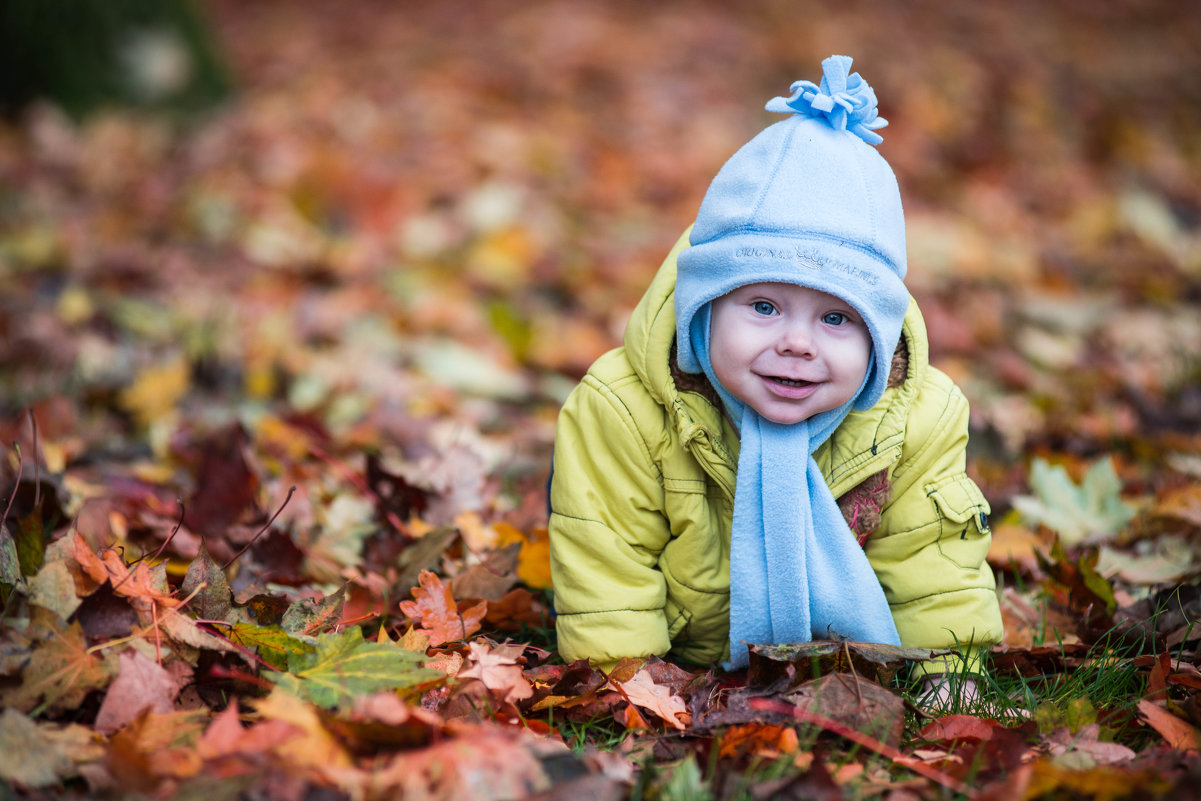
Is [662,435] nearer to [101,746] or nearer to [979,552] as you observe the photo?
[979,552]

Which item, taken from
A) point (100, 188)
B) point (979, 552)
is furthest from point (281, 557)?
point (100, 188)

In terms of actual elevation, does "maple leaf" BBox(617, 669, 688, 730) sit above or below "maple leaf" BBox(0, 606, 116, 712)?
below

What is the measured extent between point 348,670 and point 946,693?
1.13m

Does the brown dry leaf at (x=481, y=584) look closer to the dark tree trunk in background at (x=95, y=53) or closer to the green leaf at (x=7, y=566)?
the green leaf at (x=7, y=566)

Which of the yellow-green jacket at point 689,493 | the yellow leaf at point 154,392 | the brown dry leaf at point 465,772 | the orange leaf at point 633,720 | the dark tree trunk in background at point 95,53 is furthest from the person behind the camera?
the dark tree trunk in background at point 95,53

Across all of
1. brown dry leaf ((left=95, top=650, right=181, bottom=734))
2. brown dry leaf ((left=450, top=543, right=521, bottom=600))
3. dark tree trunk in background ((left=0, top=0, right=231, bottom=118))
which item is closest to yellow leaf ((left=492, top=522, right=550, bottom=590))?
brown dry leaf ((left=450, top=543, right=521, bottom=600))

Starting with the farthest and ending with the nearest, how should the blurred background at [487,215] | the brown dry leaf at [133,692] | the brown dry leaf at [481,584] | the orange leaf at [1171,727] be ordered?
the blurred background at [487,215], the brown dry leaf at [481,584], the orange leaf at [1171,727], the brown dry leaf at [133,692]

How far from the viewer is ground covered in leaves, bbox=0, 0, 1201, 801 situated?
1625mm

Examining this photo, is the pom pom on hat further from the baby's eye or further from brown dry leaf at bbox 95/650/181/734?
brown dry leaf at bbox 95/650/181/734

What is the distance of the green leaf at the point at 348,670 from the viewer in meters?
1.64

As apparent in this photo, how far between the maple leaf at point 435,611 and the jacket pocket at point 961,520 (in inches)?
36.6

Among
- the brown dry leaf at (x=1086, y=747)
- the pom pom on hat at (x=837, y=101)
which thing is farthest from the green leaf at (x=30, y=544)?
the brown dry leaf at (x=1086, y=747)

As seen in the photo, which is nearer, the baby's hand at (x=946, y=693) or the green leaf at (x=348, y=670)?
the green leaf at (x=348, y=670)

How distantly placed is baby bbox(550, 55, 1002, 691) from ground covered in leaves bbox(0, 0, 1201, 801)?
0.14m
